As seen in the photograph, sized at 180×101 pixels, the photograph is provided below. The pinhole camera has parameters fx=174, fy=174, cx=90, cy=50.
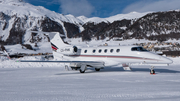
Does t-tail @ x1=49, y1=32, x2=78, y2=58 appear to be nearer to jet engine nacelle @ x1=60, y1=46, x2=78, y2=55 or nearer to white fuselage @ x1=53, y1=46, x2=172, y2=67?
jet engine nacelle @ x1=60, y1=46, x2=78, y2=55

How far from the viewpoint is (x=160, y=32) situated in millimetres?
114750

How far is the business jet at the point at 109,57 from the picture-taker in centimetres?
1306

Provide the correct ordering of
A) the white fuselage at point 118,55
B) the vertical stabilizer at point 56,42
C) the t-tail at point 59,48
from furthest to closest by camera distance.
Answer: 1. the vertical stabilizer at point 56,42
2. the t-tail at point 59,48
3. the white fuselage at point 118,55

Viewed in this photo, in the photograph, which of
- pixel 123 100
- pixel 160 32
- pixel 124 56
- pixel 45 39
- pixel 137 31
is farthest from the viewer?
pixel 45 39

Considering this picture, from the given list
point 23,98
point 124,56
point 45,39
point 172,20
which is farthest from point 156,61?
point 45,39

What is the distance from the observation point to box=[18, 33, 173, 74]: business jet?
13.1 m

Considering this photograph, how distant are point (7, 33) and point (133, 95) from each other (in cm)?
21483

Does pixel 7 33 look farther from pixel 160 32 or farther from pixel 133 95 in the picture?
pixel 133 95

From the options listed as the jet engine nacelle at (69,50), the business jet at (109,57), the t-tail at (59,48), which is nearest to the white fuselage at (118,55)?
the business jet at (109,57)

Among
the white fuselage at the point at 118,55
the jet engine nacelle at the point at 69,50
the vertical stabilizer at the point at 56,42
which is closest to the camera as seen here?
the white fuselage at the point at 118,55

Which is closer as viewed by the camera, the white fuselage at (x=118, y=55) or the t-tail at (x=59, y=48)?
the white fuselage at (x=118, y=55)

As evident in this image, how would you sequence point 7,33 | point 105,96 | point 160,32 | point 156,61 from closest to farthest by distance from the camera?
point 105,96 → point 156,61 → point 160,32 → point 7,33

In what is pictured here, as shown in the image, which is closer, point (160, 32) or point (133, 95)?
point (133, 95)

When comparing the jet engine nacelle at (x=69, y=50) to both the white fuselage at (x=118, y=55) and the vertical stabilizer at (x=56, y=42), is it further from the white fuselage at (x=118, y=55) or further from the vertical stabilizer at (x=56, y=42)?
the vertical stabilizer at (x=56, y=42)
